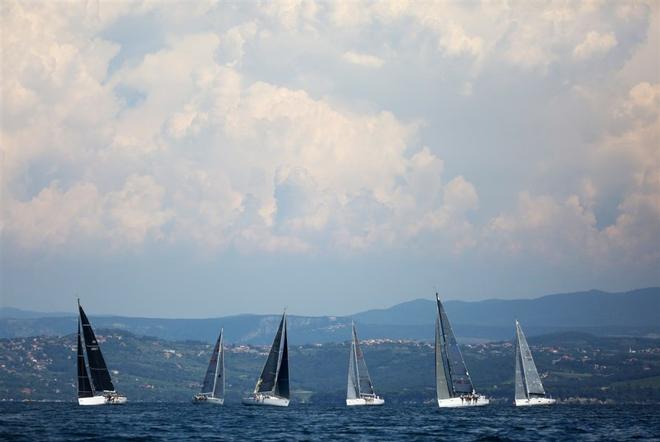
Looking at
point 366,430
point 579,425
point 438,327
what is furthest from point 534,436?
point 438,327

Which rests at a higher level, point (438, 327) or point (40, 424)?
point (438, 327)

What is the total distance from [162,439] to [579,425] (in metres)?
74.5

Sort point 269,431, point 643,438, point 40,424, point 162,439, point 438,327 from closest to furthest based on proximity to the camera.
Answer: point 162,439 → point 643,438 → point 269,431 → point 40,424 → point 438,327

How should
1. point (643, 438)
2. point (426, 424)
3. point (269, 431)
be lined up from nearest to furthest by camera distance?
point (643, 438) < point (269, 431) < point (426, 424)

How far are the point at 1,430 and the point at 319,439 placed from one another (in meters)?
44.1

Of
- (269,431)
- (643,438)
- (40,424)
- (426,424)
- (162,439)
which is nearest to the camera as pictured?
(162,439)

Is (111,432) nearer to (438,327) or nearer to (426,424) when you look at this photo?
(426,424)

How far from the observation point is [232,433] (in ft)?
438

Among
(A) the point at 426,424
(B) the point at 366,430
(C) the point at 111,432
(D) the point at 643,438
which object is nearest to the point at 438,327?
(A) the point at 426,424

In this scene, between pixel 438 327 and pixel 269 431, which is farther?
pixel 438 327

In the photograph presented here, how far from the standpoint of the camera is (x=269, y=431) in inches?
5512

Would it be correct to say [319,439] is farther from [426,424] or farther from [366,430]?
[426,424]

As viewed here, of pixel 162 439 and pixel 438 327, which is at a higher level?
pixel 438 327

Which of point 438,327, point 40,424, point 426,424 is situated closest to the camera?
point 40,424
